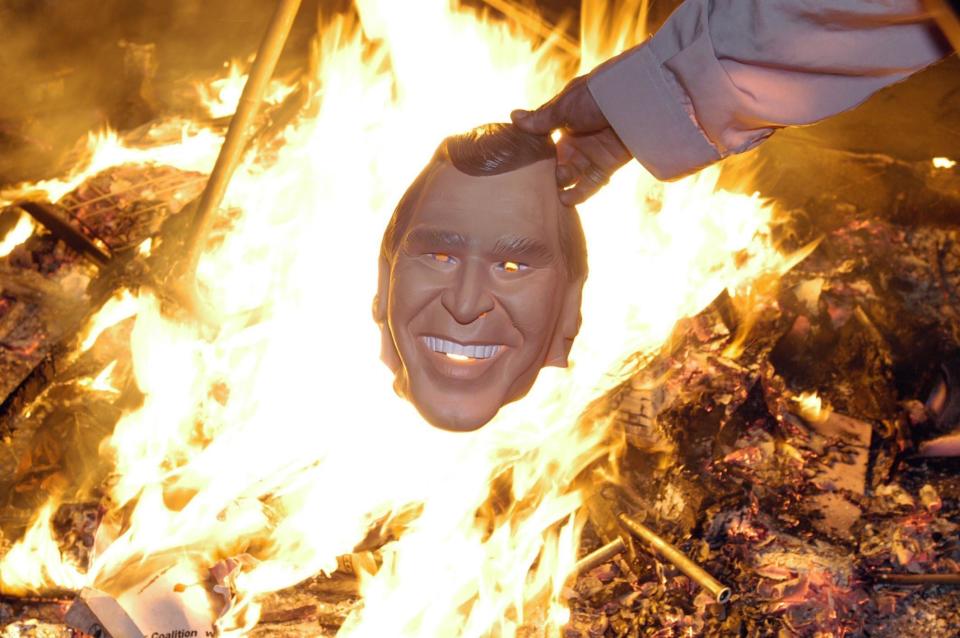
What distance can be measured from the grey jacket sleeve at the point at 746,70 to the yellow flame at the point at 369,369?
99.4 inches

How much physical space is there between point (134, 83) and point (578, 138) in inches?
200

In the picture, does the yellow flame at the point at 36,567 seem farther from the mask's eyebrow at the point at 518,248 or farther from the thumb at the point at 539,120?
the thumb at the point at 539,120

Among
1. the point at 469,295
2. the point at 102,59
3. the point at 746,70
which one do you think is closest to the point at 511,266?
the point at 469,295

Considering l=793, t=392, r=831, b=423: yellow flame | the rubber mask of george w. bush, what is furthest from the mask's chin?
l=793, t=392, r=831, b=423: yellow flame

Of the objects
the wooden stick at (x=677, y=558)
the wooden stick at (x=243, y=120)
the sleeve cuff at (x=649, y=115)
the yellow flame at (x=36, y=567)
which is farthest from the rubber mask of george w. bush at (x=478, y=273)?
the yellow flame at (x=36, y=567)

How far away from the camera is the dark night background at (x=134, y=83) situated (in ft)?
20.0

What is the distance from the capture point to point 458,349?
10.3 ft

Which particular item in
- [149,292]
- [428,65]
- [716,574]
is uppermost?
[428,65]

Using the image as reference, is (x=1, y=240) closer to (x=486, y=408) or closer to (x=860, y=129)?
(x=486, y=408)

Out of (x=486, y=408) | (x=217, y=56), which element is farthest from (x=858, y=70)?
(x=217, y=56)

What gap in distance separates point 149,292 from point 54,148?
218 cm

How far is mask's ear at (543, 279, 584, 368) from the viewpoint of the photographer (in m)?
3.43

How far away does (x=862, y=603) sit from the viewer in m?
4.13

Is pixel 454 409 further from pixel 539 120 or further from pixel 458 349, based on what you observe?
pixel 539 120
